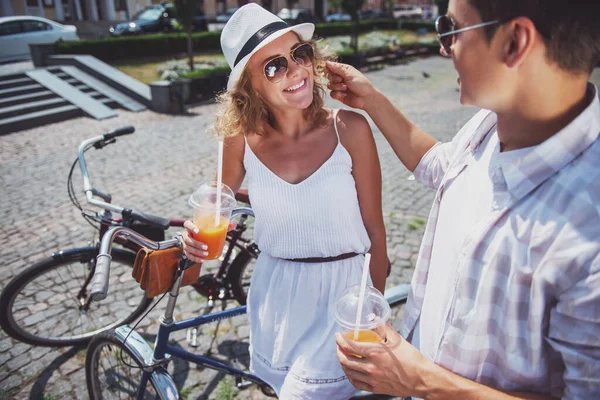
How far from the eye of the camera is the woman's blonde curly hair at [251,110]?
222 centimetres

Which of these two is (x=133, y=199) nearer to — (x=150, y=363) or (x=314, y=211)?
(x=150, y=363)

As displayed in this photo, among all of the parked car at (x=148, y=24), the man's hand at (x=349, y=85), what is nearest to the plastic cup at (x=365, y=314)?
the man's hand at (x=349, y=85)

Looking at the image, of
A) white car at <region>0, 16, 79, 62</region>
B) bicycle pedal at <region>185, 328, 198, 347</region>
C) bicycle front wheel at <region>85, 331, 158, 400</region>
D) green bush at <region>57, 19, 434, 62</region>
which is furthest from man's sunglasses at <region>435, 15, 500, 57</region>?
white car at <region>0, 16, 79, 62</region>

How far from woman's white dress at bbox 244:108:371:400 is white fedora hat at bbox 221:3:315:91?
0.56 m

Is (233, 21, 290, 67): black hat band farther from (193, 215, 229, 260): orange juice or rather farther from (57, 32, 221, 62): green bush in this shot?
(57, 32, 221, 62): green bush

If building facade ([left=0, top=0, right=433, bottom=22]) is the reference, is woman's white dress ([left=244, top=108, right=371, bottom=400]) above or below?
below

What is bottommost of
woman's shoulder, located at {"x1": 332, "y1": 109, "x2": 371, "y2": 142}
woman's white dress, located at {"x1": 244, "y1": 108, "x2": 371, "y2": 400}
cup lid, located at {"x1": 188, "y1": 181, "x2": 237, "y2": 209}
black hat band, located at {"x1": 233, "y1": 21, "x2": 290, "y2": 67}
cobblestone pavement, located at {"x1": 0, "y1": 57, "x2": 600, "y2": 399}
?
cobblestone pavement, located at {"x1": 0, "y1": 57, "x2": 600, "y2": 399}

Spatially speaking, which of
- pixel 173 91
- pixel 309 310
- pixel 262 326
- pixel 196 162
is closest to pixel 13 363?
pixel 262 326

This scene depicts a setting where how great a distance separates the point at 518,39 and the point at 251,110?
1.46 meters

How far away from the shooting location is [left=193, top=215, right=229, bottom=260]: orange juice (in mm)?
1814

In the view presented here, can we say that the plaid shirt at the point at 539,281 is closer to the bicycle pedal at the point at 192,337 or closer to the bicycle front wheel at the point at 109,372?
the bicycle front wheel at the point at 109,372

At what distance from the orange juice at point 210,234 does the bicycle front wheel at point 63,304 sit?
5.24 ft

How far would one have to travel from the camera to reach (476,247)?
1131 mm

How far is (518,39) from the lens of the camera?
40.2 inches
